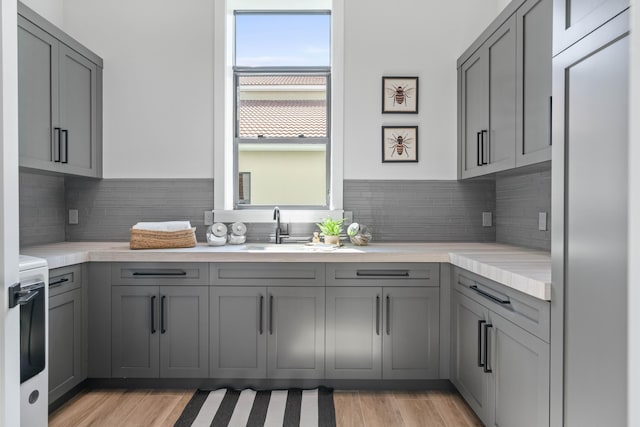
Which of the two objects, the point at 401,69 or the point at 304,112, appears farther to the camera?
the point at 304,112

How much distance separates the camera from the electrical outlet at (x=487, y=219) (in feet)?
11.2

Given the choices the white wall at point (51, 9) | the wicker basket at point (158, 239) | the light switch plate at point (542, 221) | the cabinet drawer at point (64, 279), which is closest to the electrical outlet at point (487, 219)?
the light switch plate at point (542, 221)

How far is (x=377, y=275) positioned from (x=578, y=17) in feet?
5.82

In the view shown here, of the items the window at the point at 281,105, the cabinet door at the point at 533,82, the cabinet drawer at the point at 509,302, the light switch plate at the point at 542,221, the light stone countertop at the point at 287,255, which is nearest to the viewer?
the cabinet drawer at the point at 509,302

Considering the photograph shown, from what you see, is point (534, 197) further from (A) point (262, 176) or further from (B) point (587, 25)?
(A) point (262, 176)

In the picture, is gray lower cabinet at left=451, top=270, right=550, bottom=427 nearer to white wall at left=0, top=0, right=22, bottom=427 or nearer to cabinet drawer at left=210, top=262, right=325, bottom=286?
cabinet drawer at left=210, top=262, right=325, bottom=286

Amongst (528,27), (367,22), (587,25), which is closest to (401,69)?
(367,22)

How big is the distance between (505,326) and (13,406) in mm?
1899

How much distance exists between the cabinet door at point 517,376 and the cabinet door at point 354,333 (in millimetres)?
780

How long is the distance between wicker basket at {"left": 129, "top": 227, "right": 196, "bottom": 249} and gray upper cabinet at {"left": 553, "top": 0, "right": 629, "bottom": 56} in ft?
7.96

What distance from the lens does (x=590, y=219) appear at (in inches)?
51.0

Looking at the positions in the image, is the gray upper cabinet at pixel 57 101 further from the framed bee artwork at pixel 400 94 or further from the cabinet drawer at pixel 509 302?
the cabinet drawer at pixel 509 302

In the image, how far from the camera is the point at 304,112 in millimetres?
3623

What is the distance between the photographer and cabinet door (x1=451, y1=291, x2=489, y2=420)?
2215 mm
